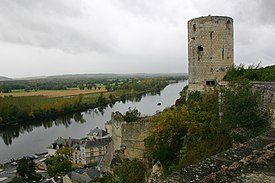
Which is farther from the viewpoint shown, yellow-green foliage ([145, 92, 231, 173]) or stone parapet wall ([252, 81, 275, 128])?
yellow-green foliage ([145, 92, 231, 173])

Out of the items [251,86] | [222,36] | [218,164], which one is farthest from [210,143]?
[222,36]

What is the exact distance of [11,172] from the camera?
26.4 metres

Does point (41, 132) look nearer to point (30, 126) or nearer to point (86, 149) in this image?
point (30, 126)

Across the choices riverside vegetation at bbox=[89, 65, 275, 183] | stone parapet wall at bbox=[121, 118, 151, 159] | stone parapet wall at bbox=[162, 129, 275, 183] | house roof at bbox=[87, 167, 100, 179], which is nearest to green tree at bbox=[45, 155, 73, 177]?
house roof at bbox=[87, 167, 100, 179]

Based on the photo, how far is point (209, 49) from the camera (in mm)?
11133

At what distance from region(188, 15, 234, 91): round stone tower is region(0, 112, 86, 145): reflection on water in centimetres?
3379

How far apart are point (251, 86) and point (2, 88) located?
365 feet

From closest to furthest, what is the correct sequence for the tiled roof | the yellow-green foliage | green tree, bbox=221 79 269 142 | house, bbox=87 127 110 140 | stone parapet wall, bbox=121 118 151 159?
green tree, bbox=221 79 269 142 → the yellow-green foliage → stone parapet wall, bbox=121 118 151 159 → the tiled roof → house, bbox=87 127 110 140

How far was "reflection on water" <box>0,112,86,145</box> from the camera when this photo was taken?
42.4m

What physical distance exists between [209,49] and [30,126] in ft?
144

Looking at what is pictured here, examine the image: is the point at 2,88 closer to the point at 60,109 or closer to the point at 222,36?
the point at 60,109

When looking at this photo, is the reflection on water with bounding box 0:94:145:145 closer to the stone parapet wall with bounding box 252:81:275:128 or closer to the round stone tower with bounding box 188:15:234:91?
the round stone tower with bounding box 188:15:234:91

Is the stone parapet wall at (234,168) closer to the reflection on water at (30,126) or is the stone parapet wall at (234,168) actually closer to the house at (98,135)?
the house at (98,135)

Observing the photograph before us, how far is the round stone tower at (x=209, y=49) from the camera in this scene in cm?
1102
